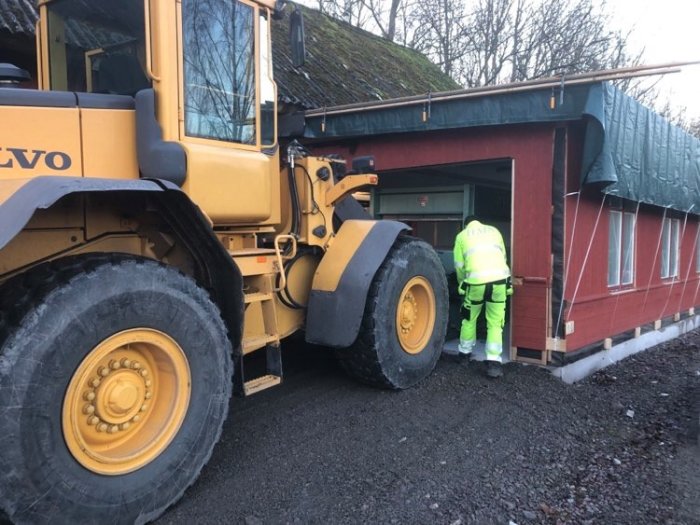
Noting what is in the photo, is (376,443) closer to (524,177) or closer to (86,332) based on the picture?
(86,332)

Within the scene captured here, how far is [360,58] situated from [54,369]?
489 inches

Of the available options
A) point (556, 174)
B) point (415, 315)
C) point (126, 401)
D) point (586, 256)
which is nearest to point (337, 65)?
point (556, 174)

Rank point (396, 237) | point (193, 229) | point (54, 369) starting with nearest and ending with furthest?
point (54, 369), point (193, 229), point (396, 237)

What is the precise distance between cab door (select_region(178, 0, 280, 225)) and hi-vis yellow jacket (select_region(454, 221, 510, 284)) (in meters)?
2.53

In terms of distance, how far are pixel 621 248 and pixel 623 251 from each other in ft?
0.40

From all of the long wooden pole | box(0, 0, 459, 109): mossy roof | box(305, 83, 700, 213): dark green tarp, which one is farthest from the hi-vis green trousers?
box(0, 0, 459, 109): mossy roof

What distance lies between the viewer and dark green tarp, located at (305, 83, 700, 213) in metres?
5.54

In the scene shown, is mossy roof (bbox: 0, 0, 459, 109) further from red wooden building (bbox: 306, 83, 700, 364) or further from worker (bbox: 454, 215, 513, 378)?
worker (bbox: 454, 215, 513, 378)

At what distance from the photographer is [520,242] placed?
617cm

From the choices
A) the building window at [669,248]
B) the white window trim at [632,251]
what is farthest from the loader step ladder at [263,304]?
the building window at [669,248]

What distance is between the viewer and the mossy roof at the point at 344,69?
31.9 ft

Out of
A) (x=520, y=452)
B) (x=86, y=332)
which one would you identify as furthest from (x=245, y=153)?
(x=520, y=452)

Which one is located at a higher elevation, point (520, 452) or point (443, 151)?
point (443, 151)

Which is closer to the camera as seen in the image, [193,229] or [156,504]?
[156,504]
